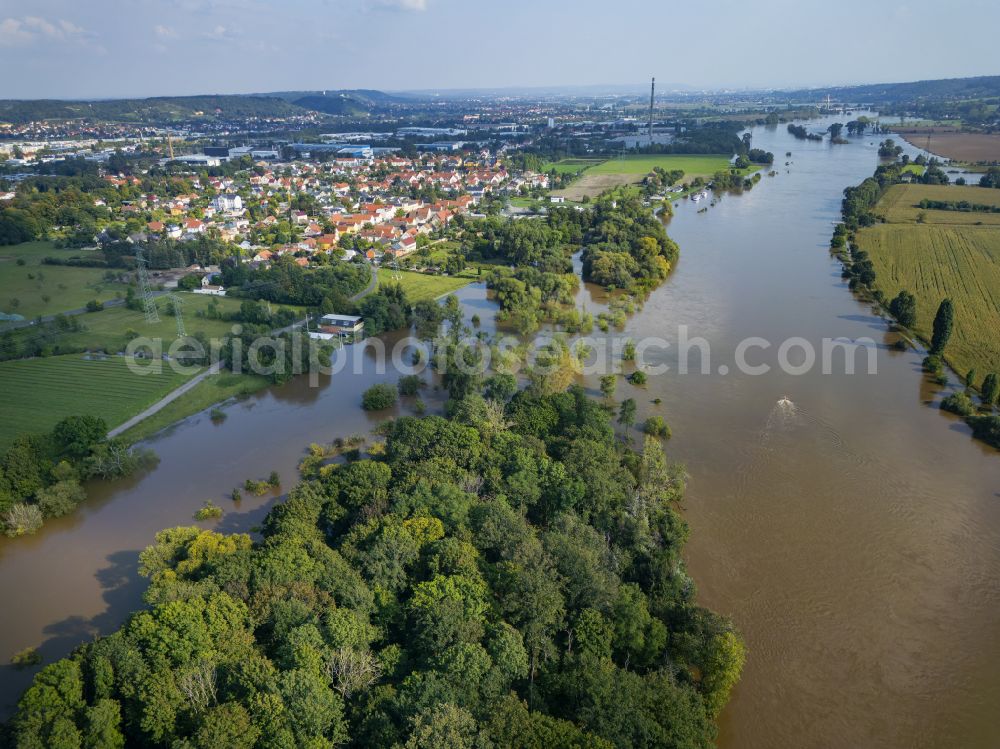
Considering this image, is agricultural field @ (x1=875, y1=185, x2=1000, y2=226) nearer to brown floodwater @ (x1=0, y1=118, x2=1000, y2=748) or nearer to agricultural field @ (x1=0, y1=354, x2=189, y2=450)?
brown floodwater @ (x1=0, y1=118, x2=1000, y2=748)

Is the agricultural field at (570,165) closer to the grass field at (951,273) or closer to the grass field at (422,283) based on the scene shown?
the grass field at (951,273)

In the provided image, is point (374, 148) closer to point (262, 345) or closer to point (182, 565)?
point (262, 345)

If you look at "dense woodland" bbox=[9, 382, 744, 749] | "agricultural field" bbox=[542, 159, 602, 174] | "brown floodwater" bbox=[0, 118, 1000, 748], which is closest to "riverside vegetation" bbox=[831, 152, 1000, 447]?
"brown floodwater" bbox=[0, 118, 1000, 748]

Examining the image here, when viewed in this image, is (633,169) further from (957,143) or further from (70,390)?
(70,390)

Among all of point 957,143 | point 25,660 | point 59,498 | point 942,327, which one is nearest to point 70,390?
point 59,498

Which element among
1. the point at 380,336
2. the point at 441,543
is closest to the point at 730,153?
the point at 380,336
